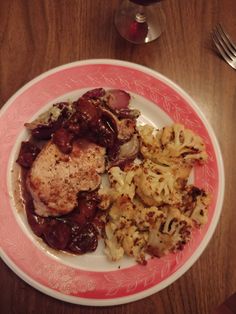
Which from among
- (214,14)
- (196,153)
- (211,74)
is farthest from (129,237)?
(214,14)

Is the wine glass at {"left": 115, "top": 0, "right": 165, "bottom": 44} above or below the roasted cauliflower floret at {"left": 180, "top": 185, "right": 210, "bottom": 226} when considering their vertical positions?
above

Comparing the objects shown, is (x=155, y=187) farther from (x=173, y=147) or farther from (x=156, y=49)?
(x=156, y=49)

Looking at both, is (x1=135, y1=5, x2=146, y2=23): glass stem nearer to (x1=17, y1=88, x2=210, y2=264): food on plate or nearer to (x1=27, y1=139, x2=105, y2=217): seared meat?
(x1=17, y1=88, x2=210, y2=264): food on plate

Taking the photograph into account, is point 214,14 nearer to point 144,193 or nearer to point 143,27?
point 143,27

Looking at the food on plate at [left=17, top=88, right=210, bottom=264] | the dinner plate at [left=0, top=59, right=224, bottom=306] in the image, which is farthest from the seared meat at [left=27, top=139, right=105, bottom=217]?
the dinner plate at [left=0, top=59, right=224, bottom=306]

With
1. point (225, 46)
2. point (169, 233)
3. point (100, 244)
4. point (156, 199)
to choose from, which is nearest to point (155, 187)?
point (156, 199)
